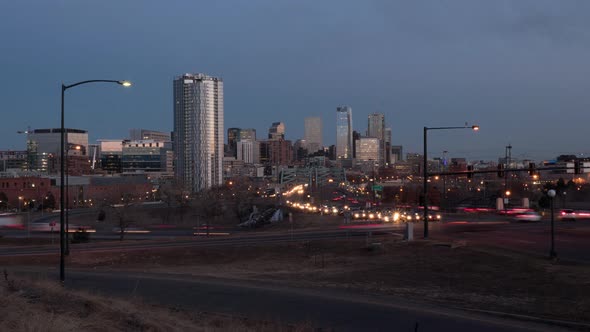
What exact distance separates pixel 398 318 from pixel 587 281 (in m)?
9.24

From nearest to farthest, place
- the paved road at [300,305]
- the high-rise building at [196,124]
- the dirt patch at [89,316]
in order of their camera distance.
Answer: the dirt patch at [89,316] → the paved road at [300,305] → the high-rise building at [196,124]

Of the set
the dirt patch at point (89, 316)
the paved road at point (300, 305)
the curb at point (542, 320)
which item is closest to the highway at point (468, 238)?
the curb at point (542, 320)

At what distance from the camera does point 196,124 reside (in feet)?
574

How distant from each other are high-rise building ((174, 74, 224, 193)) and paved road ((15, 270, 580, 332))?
15354 cm

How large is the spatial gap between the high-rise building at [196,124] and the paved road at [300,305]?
154 metres

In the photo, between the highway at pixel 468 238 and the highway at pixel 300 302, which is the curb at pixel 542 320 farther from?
the highway at pixel 468 238

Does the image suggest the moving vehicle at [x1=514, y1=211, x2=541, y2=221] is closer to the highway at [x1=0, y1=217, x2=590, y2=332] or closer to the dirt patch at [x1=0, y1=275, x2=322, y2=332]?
the highway at [x1=0, y1=217, x2=590, y2=332]

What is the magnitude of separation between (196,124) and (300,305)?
531 ft

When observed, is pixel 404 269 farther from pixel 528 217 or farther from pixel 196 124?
pixel 196 124

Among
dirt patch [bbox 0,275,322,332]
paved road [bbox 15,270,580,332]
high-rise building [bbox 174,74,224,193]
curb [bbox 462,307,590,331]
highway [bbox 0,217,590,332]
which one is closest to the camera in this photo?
dirt patch [bbox 0,275,322,332]

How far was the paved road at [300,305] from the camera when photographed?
14.6m

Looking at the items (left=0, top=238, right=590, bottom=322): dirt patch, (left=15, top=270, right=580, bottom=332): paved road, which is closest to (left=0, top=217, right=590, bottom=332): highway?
(left=15, top=270, right=580, bottom=332): paved road

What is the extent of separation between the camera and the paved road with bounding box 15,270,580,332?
575 inches

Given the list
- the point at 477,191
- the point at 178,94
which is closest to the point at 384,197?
the point at 477,191
